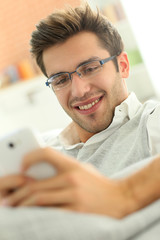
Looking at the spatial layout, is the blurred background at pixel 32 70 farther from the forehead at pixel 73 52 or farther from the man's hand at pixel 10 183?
the man's hand at pixel 10 183

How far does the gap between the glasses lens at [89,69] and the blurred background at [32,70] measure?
2297mm

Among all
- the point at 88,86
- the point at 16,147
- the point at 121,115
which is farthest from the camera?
the point at 88,86

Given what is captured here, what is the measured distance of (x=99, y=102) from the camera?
1661 millimetres

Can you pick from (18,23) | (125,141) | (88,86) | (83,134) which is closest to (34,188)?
(125,141)

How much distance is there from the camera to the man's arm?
66 cm

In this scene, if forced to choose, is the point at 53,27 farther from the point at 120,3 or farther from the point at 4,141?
the point at 120,3

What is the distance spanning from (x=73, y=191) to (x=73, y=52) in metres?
1.12

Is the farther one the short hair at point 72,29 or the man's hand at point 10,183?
the short hair at point 72,29

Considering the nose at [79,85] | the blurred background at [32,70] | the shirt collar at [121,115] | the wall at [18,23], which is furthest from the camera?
the wall at [18,23]

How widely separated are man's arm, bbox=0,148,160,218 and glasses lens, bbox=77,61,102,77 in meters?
0.99

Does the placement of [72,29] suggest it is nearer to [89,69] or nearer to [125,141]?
[89,69]

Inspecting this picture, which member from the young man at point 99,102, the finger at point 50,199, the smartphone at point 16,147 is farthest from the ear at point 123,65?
the finger at point 50,199

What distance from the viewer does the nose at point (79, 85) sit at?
1650mm

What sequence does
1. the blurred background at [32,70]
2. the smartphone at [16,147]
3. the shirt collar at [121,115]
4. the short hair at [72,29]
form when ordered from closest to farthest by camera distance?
the smartphone at [16,147]
the shirt collar at [121,115]
the short hair at [72,29]
the blurred background at [32,70]
